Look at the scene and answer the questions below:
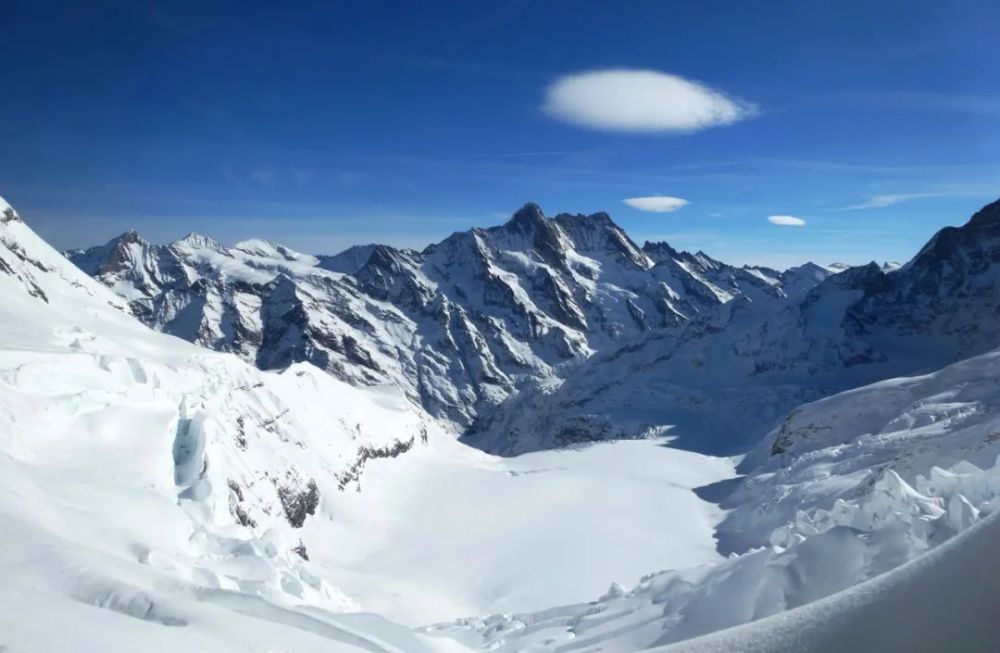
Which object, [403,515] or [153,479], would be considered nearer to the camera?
[153,479]

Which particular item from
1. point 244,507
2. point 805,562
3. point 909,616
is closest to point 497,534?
point 244,507

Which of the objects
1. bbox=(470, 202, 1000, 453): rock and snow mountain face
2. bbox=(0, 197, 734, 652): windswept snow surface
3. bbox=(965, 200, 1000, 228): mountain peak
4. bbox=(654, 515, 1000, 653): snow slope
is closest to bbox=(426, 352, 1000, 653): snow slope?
bbox=(654, 515, 1000, 653): snow slope

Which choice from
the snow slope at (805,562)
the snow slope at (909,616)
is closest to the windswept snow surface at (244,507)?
the snow slope at (805,562)

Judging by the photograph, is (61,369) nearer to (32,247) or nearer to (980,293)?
(32,247)

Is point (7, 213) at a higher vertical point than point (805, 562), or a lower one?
higher

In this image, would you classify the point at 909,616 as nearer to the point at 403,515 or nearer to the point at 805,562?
the point at 805,562

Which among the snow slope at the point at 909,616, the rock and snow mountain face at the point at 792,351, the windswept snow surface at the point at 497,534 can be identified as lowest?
the windswept snow surface at the point at 497,534

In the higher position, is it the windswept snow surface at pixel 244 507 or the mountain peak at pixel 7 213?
the mountain peak at pixel 7 213

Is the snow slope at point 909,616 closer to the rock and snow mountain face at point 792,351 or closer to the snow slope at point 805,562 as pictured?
the snow slope at point 805,562

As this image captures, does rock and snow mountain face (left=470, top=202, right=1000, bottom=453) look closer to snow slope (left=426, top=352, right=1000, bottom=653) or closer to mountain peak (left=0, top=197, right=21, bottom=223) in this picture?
snow slope (left=426, top=352, right=1000, bottom=653)
